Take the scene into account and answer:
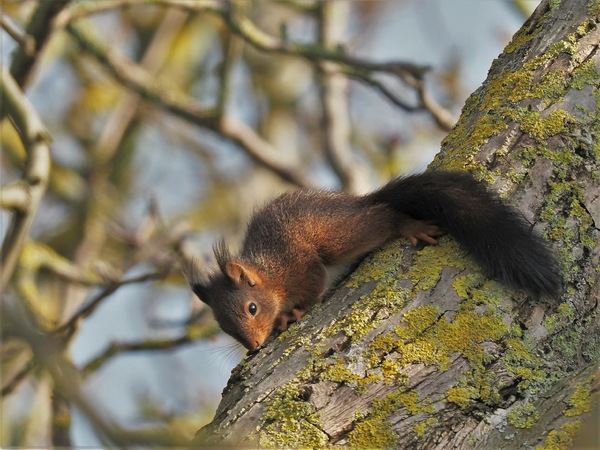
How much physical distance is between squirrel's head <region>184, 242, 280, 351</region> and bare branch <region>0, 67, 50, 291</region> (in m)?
1.10

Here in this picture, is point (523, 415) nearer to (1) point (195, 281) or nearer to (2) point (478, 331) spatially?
(2) point (478, 331)

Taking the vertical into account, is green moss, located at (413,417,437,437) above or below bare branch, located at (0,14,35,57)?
below

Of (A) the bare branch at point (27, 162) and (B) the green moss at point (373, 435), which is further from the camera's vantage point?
(A) the bare branch at point (27, 162)

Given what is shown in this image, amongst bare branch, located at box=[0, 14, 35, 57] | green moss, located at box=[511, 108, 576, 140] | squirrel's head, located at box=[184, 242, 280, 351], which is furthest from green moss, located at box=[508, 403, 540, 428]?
→ bare branch, located at box=[0, 14, 35, 57]

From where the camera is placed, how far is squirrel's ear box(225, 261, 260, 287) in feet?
14.5

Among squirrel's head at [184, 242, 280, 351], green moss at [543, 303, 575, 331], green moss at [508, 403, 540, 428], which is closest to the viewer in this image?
green moss at [508, 403, 540, 428]

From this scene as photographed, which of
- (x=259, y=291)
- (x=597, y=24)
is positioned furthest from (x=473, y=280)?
(x=259, y=291)

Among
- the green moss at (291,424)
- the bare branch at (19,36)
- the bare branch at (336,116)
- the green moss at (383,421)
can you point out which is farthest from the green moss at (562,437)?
the bare branch at (336,116)

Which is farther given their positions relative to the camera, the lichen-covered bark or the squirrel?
the squirrel

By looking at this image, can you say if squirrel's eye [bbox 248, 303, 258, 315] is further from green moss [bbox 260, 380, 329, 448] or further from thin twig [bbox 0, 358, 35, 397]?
green moss [bbox 260, 380, 329, 448]

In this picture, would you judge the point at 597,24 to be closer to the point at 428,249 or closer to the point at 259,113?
the point at 428,249

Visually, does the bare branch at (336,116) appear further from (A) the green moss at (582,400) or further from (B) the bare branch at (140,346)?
(A) the green moss at (582,400)

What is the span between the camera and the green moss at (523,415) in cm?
254

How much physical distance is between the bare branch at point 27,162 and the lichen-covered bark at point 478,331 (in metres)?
1.45
